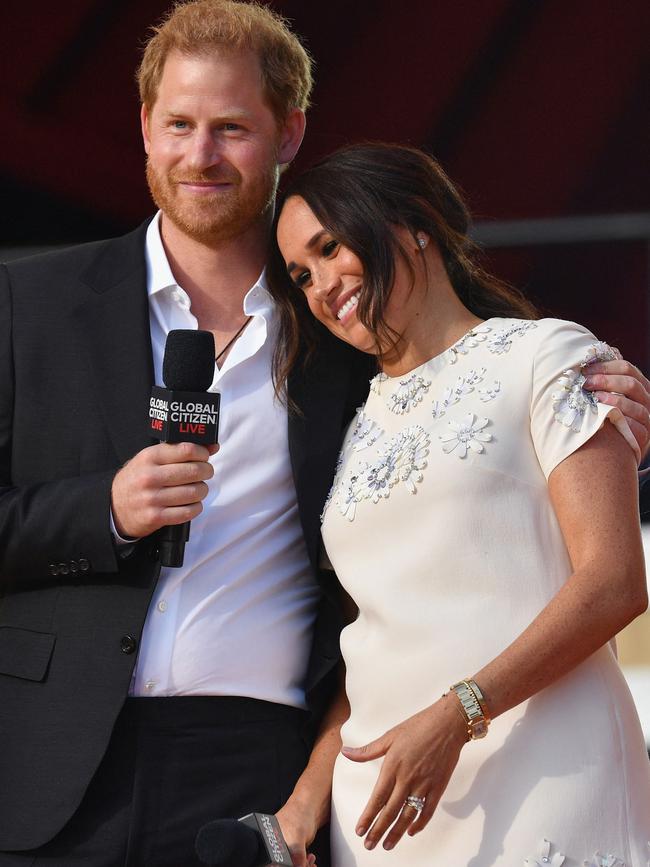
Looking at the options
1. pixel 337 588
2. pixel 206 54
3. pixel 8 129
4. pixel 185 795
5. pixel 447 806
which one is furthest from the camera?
pixel 8 129

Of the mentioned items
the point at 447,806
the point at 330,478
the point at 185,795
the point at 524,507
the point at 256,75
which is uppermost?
the point at 256,75

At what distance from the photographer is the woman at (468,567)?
6.01 ft

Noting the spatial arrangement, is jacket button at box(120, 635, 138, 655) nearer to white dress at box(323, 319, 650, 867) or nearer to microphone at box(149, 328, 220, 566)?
microphone at box(149, 328, 220, 566)

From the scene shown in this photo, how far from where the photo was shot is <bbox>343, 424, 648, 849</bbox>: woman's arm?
176 cm

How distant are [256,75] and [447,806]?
1481 mm

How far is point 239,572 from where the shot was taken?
2.29m

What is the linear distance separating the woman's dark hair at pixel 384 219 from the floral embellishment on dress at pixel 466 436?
28 cm

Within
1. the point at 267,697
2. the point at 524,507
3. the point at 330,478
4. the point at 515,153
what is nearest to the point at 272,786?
the point at 267,697

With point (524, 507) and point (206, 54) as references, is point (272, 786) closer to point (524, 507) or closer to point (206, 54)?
point (524, 507)

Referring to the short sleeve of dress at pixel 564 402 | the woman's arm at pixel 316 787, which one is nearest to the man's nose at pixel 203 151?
the short sleeve of dress at pixel 564 402

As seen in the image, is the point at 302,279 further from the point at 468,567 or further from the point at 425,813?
the point at 425,813

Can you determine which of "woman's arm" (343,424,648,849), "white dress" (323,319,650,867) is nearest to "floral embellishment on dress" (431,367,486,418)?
"white dress" (323,319,650,867)

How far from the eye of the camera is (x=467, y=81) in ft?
12.3

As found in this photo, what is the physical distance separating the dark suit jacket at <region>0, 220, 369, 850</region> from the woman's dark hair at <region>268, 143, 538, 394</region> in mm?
292
